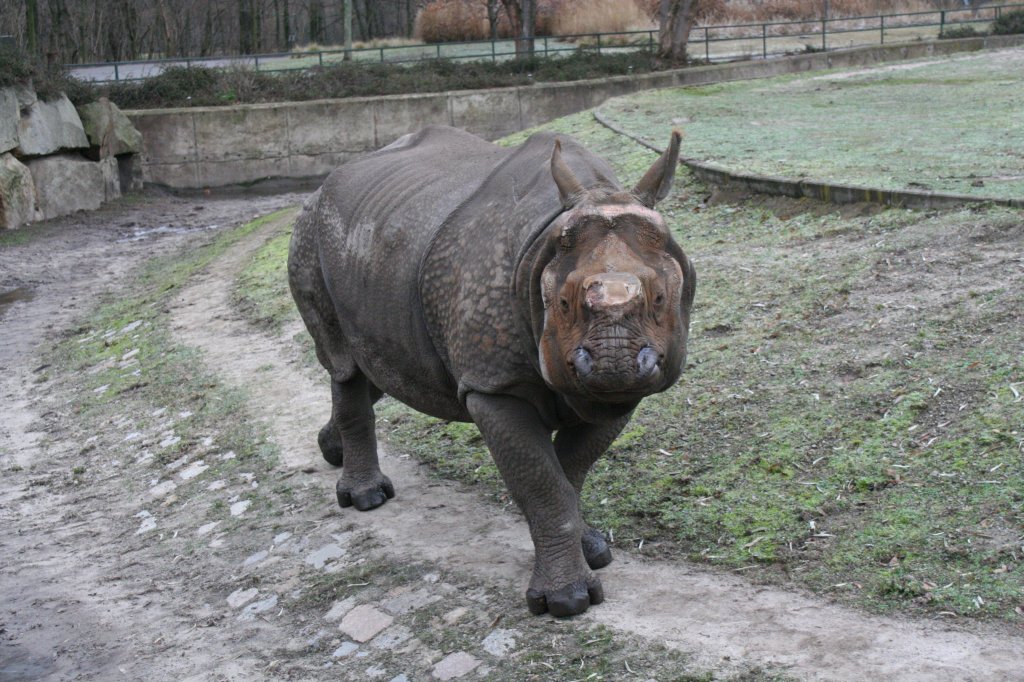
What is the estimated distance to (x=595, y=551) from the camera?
6191 millimetres

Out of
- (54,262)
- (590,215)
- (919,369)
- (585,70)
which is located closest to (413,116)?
(585,70)

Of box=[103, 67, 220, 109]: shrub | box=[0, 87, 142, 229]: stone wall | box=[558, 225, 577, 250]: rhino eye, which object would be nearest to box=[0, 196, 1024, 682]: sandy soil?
box=[558, 225, 577, 250]: rhino eye

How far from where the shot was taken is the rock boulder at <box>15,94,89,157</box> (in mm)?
20859

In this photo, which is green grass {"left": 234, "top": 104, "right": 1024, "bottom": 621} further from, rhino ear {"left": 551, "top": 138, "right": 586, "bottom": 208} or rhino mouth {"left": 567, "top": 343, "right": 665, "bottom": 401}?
rhino ear {"left": 551, "top": 138, "right": 586, "bottom": 208}

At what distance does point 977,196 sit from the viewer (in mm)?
10016

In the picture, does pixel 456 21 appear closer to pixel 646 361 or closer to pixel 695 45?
Answer: pixel 695 45

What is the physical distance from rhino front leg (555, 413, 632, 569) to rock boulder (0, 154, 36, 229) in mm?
15655

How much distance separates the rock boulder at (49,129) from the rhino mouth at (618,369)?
1765 cm

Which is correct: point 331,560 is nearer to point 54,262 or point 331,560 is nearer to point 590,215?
point 590,215

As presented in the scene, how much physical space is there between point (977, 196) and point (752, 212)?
2.23 meters

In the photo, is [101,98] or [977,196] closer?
[977,196]

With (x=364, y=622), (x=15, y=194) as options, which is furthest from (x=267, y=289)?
(x=15, y=194)

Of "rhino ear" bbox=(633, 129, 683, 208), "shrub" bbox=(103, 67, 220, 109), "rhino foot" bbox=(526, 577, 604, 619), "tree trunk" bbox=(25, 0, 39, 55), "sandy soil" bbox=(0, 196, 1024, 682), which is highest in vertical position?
"tree trunk" bbox=(25, 0, 39, 55)

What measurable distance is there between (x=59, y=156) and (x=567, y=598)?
1863cm
